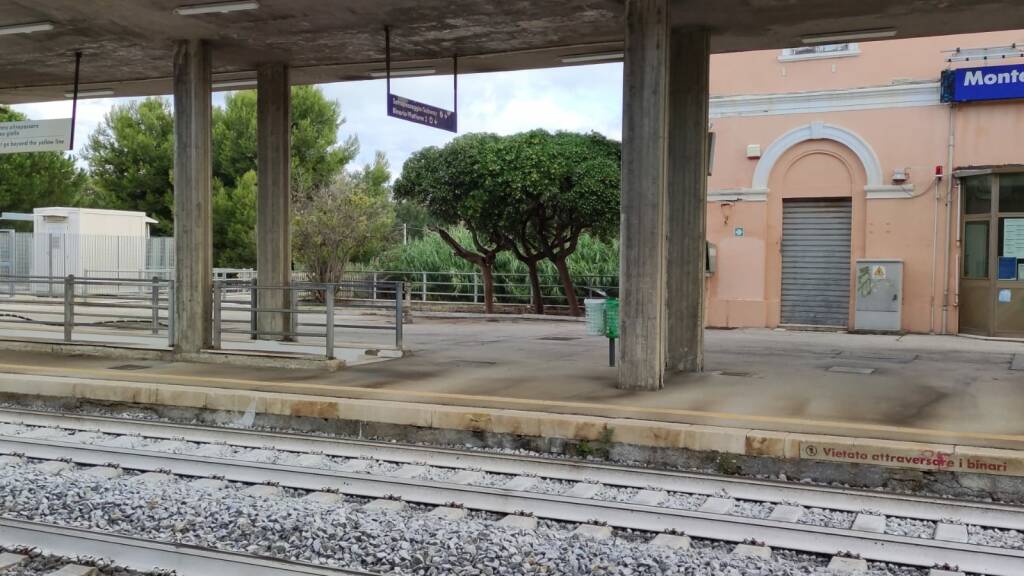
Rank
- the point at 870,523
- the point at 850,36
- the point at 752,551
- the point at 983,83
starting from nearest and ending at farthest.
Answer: the point at 752,551
the point at 870,523
the point at 850,36
the point at 983,83

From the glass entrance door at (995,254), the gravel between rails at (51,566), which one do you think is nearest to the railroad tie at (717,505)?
the gravel between rails at (51,566)

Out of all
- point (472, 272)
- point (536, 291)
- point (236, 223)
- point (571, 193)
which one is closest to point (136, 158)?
point (236, 223)

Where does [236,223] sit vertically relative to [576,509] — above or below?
above

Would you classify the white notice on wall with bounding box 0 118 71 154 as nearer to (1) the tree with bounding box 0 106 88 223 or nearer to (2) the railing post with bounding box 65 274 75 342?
(2) the railing post with bounding box 65 274 75 342

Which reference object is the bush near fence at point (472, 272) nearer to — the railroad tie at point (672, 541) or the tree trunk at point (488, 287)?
the tree trunk at point (488, 287)

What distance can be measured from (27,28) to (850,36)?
10.9 meters

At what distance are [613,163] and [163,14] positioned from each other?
13.6 meters

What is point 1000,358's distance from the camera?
13.4 metres

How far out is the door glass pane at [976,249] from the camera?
55.8 feet

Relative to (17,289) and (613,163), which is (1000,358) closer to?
(613,163)

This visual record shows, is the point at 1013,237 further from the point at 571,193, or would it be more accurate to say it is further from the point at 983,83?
the point at 571,193

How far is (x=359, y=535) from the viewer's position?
5.51 m

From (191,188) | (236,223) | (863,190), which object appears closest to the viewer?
(191,188)

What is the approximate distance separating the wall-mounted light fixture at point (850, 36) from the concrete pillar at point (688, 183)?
5.62ft
